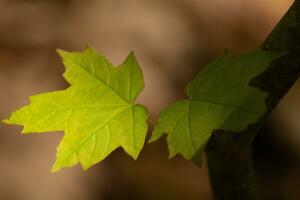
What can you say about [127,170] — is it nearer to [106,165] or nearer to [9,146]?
[106,165]

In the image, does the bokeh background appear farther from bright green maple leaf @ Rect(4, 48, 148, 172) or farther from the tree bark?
bright green maple leaf @ Rect(4, 48, 148, 172)

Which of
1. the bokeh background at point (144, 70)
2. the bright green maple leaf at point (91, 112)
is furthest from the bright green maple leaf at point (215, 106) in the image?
the bokeh background at point (144, 70)

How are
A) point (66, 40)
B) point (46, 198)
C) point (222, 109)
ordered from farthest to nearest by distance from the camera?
point (66, 40), point (46, 198), point (222, 109)

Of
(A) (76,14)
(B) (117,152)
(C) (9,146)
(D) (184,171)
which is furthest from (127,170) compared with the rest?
(A) (76,14)

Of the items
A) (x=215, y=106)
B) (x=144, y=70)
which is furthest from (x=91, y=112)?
(x=144, y=70)

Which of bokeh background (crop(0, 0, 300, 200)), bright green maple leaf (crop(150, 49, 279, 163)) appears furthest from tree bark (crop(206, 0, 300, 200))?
bokeh background (crop(0, 0, 300, 200))

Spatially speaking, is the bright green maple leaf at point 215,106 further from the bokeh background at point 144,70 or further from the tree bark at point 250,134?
the bokeh background at point 144,70
